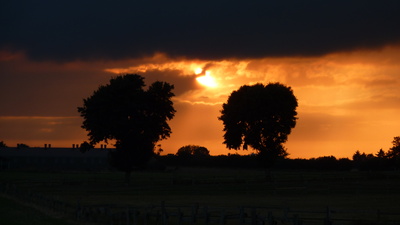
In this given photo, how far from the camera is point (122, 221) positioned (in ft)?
155

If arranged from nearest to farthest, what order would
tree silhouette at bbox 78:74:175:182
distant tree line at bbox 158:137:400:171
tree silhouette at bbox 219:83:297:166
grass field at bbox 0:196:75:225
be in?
1. grass field at bbox 0:196:75:225
2. tree silhouette at bbox 78:74:175:182
3. tree silhouette at bbox 219:83:297:166
4. distant tree line at bbox 158:137:400:171

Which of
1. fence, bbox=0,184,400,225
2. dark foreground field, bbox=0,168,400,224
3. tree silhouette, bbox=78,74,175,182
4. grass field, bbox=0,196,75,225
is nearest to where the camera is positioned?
fence, bbox=0,184,400,225

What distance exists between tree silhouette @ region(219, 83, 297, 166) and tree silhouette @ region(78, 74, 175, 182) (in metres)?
15.7

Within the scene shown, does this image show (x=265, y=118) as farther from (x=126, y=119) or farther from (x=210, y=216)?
(x=210, y=216)

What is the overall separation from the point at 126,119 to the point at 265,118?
25093mm

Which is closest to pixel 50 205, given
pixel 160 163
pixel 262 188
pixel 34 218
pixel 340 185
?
pixel 34 218

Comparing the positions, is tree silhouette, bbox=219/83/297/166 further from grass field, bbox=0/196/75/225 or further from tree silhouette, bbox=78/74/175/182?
grass field, bbox=0/196/75/225

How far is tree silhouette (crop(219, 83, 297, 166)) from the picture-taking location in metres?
120

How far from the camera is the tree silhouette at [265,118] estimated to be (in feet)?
395

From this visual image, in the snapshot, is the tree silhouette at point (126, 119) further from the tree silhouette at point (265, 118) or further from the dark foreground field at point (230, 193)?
the tree silhouette at point (265, 118)

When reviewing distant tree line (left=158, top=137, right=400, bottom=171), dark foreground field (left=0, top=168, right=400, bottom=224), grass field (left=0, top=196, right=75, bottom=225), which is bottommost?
grass field (left=0, top=196, right=75, bottom=225)

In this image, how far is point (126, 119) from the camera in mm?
108312

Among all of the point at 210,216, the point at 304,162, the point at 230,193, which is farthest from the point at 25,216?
the point at 304,162

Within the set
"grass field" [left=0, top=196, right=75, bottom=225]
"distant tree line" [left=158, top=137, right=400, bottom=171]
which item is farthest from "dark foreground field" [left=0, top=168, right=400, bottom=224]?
"distant tree line" [left=158, top=137, right=400, bottom=171]
